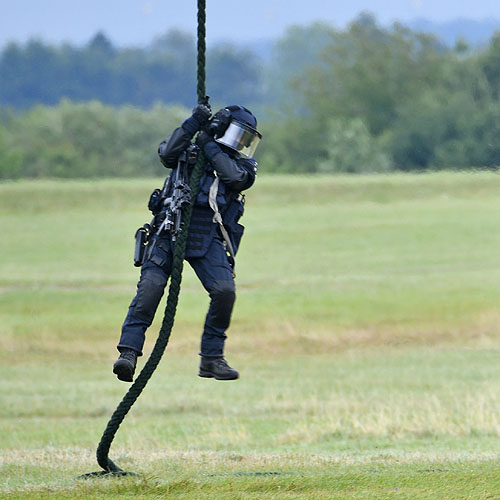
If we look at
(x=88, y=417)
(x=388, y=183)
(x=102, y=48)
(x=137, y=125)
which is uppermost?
(x=102, y=48)

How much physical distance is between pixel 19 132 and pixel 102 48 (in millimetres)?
37517

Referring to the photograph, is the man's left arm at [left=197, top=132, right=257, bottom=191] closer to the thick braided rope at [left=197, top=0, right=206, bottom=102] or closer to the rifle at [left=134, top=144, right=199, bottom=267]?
the rifle at [left=134, top=144, right=199, bottom=267]

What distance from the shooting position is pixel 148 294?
8.99 m

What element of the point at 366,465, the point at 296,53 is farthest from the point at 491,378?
the point at 296,53

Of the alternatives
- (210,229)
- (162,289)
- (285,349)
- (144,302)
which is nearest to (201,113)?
(210,229)

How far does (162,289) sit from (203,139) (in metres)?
1.20

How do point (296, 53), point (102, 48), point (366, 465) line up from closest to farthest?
point (366, 465), point (102, 48), point (296, 53)

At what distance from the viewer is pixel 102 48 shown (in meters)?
107

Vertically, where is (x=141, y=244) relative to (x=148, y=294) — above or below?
above

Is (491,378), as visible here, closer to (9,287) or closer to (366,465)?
(366,465)

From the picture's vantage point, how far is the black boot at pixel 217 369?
29.9 ft

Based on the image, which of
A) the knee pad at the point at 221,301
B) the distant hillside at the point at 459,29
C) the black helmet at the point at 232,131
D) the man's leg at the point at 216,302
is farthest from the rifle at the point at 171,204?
the distant hillside at the point at 459,29

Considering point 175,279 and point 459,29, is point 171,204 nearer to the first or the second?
point 175,279

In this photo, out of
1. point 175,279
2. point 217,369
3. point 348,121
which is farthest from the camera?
point 348,121
